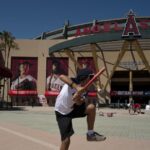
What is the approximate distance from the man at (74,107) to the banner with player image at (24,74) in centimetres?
7355

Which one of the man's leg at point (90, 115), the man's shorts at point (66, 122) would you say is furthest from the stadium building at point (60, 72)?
the man's leg at point (90, 115)

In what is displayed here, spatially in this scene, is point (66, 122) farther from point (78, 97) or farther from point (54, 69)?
point (54, 69)

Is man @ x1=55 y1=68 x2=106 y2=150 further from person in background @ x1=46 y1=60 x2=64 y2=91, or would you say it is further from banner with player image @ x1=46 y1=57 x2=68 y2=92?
banner with player image @ x1=46 y1=57 x2=68 y2=92

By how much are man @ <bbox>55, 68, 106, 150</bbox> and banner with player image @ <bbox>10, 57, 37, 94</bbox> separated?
2896 inches

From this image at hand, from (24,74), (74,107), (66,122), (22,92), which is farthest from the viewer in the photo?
(24,74)

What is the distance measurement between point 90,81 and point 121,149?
4.21 metres

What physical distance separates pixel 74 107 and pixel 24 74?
245 feet

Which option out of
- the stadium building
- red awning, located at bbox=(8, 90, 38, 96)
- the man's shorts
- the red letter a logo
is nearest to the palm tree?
the stadium building

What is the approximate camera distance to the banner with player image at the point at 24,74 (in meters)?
81.1

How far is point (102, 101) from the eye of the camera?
258 ft

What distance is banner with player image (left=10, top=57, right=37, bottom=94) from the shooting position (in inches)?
3194

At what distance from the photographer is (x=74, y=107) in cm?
742

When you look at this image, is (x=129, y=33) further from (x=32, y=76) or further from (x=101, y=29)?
(x=32, y=76)

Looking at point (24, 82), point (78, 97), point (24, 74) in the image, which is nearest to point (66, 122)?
point (78, 97)
